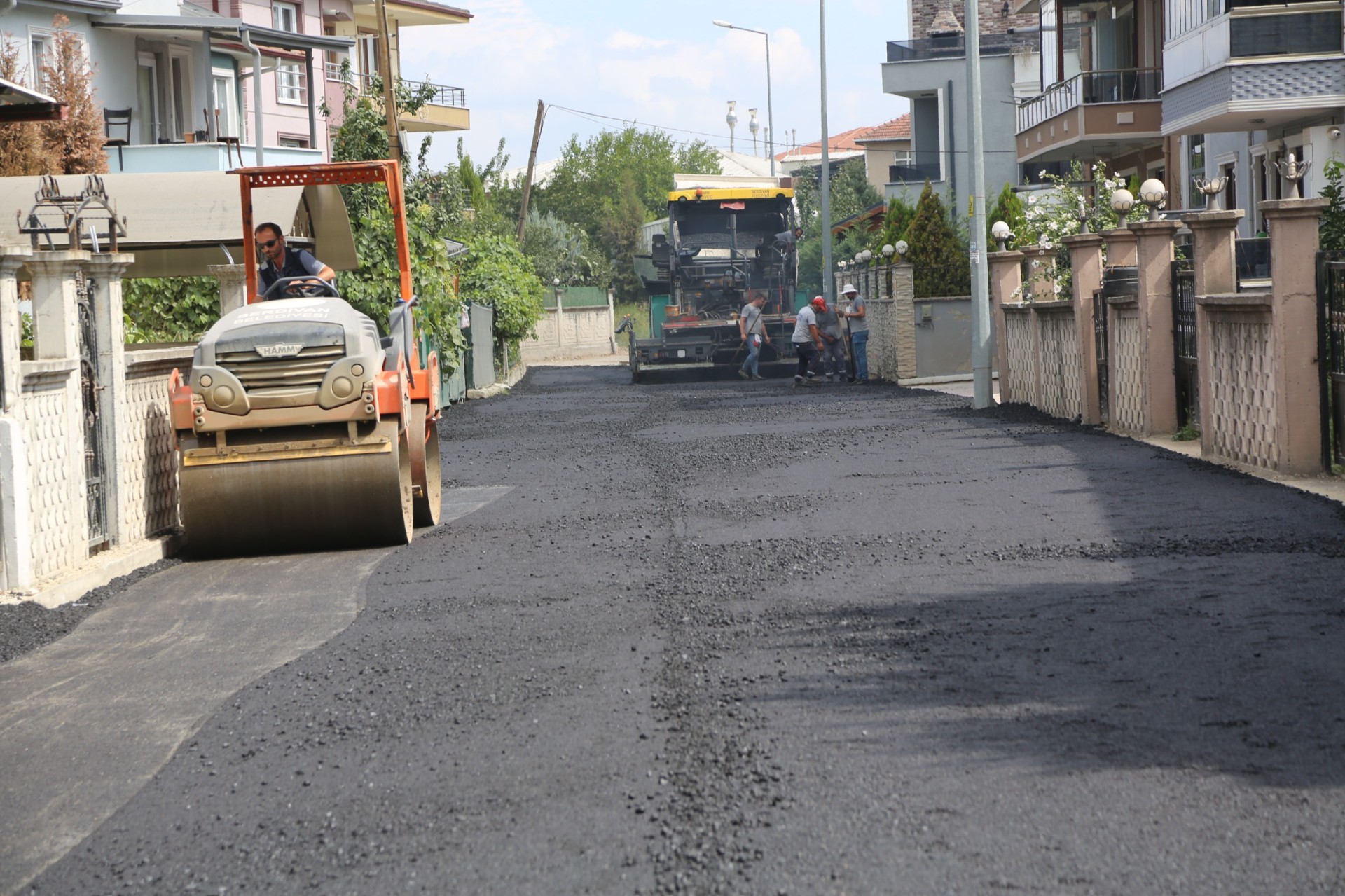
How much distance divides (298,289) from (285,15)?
3875 cm

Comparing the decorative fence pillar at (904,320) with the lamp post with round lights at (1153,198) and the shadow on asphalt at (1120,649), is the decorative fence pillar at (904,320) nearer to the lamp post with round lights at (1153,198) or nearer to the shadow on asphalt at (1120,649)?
the lamp post with round lights at (1153,198)

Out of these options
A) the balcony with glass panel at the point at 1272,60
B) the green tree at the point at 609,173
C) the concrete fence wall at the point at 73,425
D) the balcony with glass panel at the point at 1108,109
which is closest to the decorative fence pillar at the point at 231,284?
the concrete fence wall at the point at 73,425

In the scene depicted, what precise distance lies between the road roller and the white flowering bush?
1051 cm

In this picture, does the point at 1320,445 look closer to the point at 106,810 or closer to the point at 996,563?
the point at 996,563

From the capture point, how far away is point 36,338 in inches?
400

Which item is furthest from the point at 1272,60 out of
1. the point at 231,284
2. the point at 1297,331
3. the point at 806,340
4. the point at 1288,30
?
the point at 231,284

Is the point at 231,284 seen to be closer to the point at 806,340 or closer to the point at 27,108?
the point at 27,108

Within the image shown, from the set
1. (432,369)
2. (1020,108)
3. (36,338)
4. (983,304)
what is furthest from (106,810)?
(1020,108)

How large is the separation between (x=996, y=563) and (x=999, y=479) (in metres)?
4.25

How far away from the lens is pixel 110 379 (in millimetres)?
10953

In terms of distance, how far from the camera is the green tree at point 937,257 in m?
30.8

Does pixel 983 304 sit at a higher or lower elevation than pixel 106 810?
higher

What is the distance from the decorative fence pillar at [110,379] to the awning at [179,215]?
424cm

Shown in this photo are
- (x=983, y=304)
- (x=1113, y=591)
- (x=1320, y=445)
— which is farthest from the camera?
(x=983, y=304)
